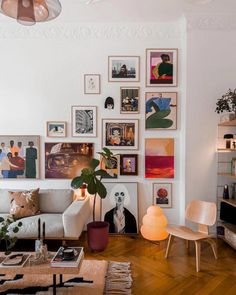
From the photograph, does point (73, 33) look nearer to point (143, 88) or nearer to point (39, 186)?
point (143, 88)

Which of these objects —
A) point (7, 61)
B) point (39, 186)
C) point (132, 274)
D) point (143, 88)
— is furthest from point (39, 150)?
point (132, 274)

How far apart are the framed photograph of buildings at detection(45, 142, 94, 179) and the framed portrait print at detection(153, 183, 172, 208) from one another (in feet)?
4.05

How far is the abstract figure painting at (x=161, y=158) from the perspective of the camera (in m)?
4.22

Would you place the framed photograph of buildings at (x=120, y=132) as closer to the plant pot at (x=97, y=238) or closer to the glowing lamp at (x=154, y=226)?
the glowing lamp at (x=154, y=226)

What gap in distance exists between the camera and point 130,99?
4223mm

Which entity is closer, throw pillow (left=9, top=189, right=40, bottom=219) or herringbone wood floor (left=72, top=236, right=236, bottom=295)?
herringbone wood floor (left=72, top=236, right=236, bottom=295)

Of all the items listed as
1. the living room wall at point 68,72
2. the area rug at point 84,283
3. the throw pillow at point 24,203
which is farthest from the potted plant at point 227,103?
the throw pillow at point 24,203

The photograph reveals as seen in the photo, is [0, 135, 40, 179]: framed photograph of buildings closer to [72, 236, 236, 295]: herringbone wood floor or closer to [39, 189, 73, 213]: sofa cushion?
[39, 189, 73, 213]: sofa cushion

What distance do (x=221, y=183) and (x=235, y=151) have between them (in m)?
0.55

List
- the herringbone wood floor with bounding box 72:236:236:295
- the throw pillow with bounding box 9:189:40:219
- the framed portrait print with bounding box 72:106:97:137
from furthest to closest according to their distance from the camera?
the framed portrait print with bounding box 72:106:97:137, the throw pillow with bounding box 9:189:40:219, the herringbone wood floor with bounding box 72:236:236:295

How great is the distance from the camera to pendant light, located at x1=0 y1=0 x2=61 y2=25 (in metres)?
1.89

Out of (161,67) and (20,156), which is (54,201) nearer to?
(20,156)

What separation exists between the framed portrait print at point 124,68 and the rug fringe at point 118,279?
2.81 metres

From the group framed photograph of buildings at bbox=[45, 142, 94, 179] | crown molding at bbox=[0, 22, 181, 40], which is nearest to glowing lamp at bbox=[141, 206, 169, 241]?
framed photograph of buildings at bbox=[45, 142, 94, 179]
